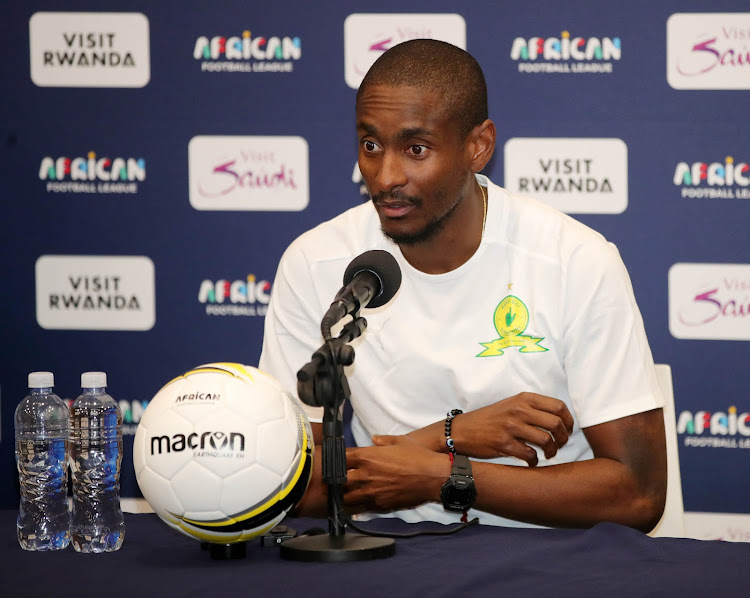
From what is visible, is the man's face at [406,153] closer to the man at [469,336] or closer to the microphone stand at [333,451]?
the man at [469,336]

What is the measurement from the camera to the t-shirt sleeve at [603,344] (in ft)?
6.73

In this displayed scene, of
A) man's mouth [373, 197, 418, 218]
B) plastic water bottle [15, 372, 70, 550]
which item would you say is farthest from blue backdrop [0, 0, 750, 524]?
plastic water bottle [15, 372, 70, 550]

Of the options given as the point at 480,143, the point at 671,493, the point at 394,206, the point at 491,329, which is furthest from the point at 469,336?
the point at 671,493

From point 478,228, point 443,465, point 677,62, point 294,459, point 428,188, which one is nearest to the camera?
point 294,459

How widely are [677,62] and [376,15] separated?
42.8 inches

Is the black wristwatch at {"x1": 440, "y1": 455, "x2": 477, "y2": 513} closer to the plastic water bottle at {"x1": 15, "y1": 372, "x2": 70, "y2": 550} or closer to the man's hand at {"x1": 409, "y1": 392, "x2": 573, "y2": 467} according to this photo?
the man's hand at {"x1": 409, "y1": 392, "x2": 573, "y2": 467}

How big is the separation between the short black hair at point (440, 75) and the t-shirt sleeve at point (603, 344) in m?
0.43

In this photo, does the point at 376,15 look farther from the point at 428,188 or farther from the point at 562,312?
the point at 562,312

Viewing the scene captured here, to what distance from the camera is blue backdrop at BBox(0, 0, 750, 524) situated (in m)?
3.30

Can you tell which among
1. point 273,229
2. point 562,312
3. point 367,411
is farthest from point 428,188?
point 273,229

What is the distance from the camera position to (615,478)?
6.35 feet

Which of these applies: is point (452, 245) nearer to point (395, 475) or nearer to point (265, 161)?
point (395, 475)

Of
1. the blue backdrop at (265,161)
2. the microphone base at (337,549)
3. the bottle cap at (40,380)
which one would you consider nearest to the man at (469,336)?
the microphone base at (337,549)

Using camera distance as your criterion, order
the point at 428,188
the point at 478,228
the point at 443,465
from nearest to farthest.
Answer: the point at 443,465 < the point at 428,188 < the point at 478,228
